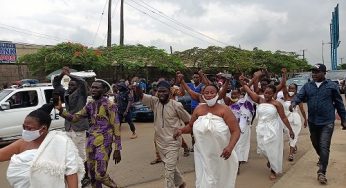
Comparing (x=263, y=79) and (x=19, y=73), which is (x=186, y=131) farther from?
(x=19, y=73)

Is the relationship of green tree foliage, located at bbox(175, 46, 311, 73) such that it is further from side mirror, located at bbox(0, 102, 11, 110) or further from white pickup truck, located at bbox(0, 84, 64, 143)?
side mirror, located at bbox(0, 102, 11, 110)

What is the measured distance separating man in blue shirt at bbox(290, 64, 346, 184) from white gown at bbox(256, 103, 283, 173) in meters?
0.63

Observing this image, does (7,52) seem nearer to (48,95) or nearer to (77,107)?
(48,95)

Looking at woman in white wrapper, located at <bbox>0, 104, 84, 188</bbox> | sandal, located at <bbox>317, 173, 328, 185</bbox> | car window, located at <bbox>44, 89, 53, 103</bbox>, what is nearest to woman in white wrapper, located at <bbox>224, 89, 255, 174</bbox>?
sandal, located at <bbox>317, 173, 328, 185</bbox>

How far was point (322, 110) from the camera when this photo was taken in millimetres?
6836

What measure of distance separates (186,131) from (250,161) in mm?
3716

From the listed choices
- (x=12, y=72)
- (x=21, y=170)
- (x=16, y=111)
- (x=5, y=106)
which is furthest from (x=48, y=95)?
(x=12, y=72)

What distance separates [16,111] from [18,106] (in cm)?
19

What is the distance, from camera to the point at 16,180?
3379 mm

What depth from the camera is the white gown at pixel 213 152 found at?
510 centimetres

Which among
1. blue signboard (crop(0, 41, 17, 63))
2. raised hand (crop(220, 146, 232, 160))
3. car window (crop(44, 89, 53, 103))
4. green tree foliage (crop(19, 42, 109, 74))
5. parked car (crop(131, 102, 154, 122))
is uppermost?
blue signboard (crop(0, 41, 17, 63))

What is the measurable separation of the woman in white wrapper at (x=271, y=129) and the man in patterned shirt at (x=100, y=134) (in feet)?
9.11

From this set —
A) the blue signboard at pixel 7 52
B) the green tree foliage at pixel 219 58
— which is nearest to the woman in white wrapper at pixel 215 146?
the blue signboard at pixel 7 52

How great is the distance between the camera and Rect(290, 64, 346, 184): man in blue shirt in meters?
6.78
